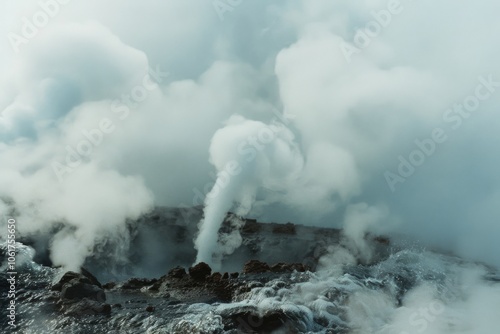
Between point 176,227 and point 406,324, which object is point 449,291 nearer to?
point 406,324

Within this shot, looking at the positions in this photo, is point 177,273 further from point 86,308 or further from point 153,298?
point 86,308

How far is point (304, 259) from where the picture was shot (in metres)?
34.6

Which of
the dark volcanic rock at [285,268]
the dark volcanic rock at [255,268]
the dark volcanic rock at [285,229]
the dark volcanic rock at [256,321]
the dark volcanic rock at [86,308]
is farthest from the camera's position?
the dark volcanic rock at [285,229]

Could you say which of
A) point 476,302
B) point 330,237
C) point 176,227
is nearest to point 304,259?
point 330,237

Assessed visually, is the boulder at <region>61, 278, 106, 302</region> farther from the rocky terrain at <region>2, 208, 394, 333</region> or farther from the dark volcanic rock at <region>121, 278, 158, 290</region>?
the dark volcanic rock at <region>121, 278, 158, 290</region>

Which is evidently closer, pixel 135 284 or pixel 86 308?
pixel 86 308

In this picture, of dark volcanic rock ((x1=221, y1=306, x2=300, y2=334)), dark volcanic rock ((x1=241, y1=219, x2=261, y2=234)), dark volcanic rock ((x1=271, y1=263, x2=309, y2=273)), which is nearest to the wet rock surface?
dark volcanic rock ((x1=221, y1=306, x2=300, y2=334))

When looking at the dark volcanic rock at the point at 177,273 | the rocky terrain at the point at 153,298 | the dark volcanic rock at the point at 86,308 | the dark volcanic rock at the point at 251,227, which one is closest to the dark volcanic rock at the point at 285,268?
the rocky terrain at the point at 153,298

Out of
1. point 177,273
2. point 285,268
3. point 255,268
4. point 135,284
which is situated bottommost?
point 135,284

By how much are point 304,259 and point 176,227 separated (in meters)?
11.7

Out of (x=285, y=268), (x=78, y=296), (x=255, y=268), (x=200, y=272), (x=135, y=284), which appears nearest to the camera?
(x=78, y=296)

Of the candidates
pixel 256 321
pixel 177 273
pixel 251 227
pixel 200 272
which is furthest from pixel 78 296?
pixel 251 227

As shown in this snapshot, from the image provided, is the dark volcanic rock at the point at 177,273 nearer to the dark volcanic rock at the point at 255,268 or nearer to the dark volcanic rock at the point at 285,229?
the dark volcanic rock at the point at 255,268

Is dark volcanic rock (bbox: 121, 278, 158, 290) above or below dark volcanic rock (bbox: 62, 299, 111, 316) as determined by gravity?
above
